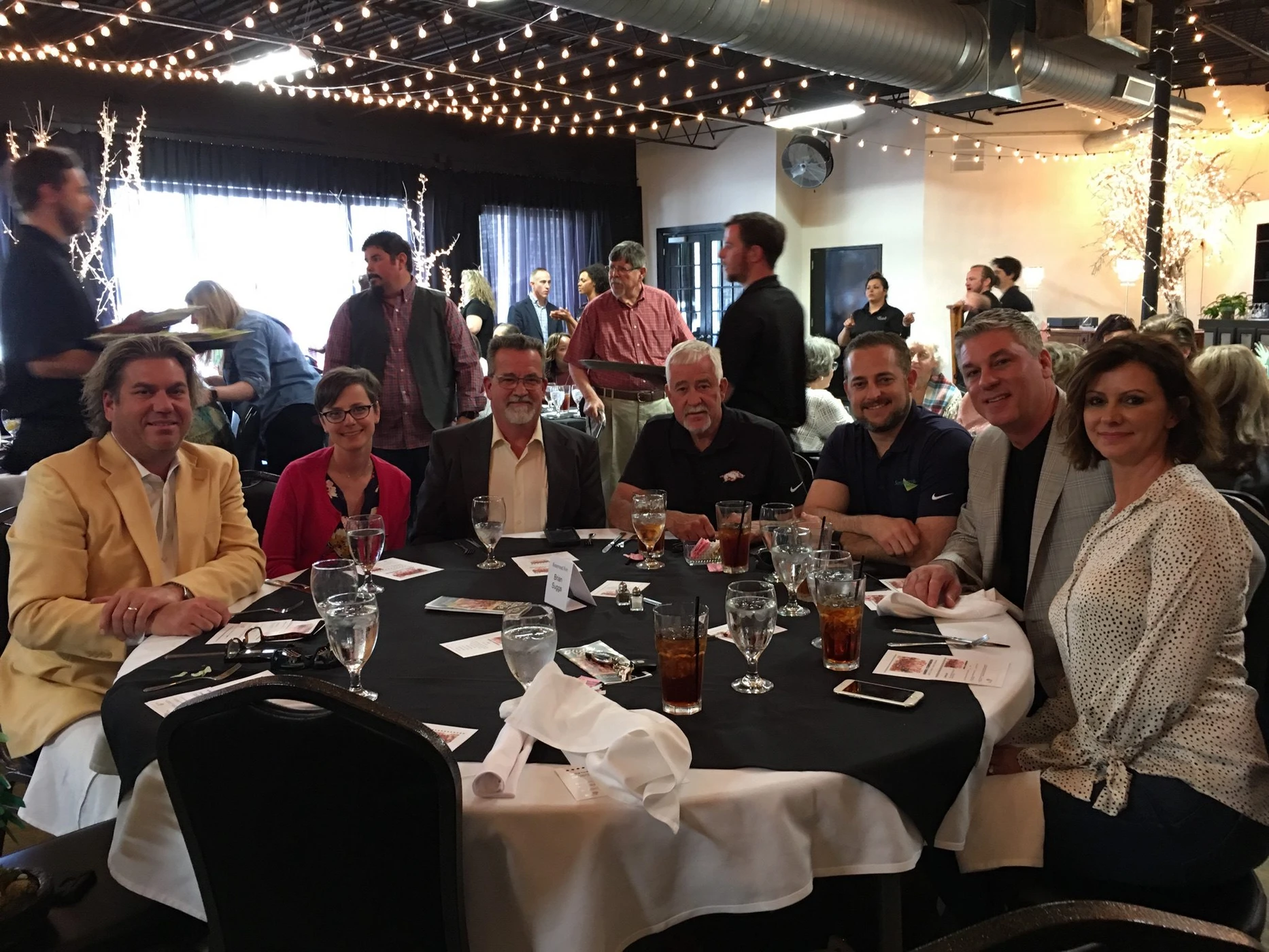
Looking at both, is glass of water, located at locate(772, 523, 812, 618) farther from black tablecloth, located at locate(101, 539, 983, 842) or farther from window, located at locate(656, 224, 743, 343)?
window, located at locate(656, 224, 743, 343)

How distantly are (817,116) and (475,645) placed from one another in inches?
321

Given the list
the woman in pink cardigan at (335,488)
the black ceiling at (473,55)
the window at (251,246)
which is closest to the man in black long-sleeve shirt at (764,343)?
the woman in pink cardigan at (335,488)

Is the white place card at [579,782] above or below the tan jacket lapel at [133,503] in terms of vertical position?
below

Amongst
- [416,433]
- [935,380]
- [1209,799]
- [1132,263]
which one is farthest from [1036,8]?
[1209,799]

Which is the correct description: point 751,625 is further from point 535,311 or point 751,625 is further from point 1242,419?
point 535,311

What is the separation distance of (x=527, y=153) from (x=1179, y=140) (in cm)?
727

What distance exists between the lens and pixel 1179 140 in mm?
9945

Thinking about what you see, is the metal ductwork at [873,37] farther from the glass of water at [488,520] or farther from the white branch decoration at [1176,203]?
the white branch decoration at [1176,203]

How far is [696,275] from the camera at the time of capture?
12.4m

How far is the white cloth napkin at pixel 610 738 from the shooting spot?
4.09ft

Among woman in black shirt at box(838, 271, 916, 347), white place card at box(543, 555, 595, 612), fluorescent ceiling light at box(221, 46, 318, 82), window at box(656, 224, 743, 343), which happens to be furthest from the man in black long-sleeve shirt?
window at box(656, 224, 743, 343)

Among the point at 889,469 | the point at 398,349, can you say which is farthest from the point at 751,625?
the point at 398,349

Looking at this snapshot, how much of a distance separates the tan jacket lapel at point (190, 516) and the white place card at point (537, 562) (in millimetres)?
767

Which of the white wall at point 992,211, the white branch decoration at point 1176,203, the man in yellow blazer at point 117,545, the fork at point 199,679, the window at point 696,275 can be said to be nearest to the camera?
the fork at point 199,679
